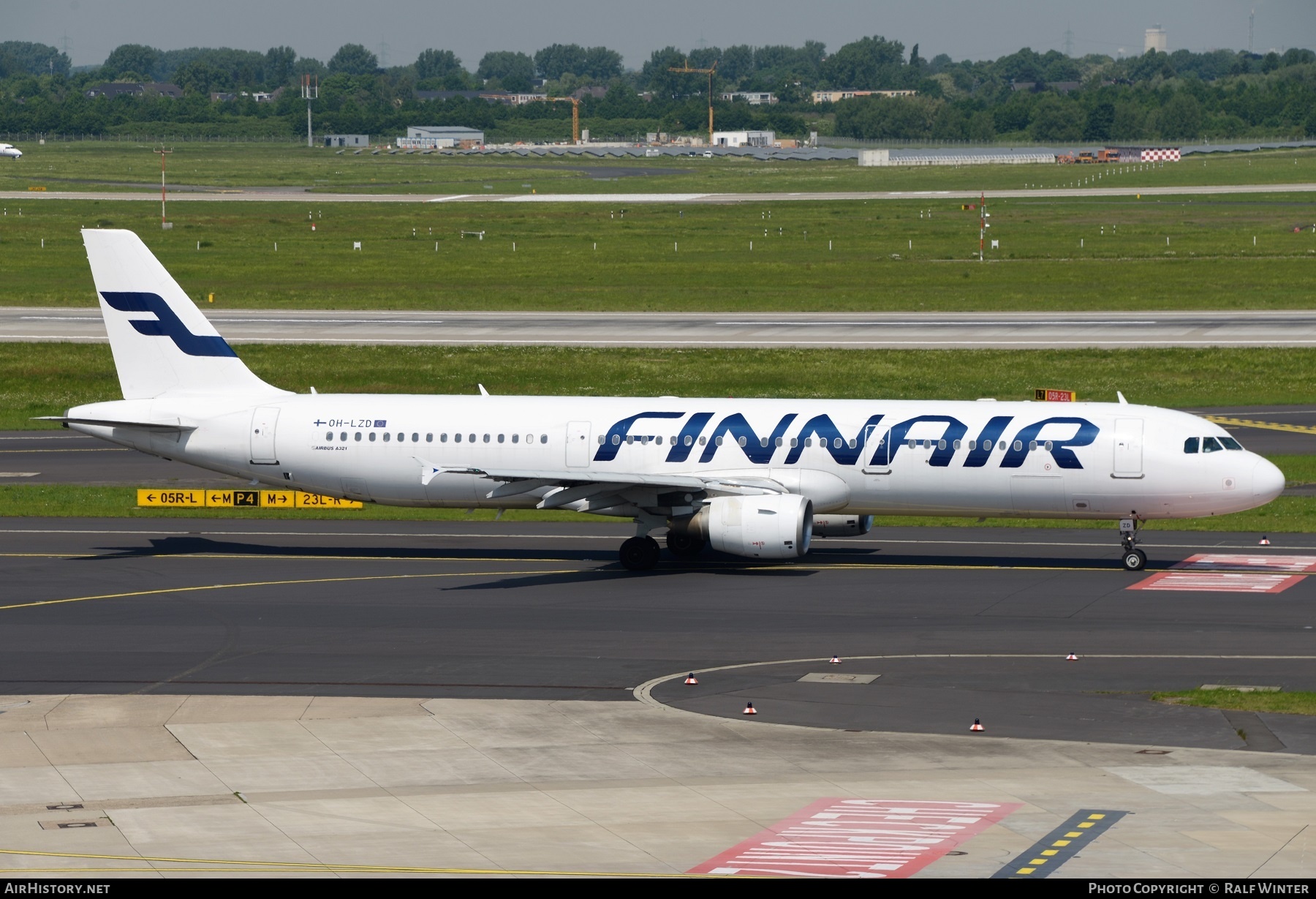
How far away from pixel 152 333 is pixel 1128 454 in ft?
90.9

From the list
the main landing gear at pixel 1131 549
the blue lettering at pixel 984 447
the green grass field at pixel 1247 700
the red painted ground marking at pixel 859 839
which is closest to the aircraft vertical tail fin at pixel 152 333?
the blue lettering at pixel 984 447

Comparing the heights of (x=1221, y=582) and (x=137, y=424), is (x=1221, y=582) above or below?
below

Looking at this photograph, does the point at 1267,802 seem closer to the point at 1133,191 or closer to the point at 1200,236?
the point at 1200,236

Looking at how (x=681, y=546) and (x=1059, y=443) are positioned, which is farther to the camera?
(x=681, y=546)

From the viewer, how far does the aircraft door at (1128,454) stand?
1702 inches

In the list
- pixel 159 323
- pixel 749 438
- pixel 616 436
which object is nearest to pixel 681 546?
pixel 616 436

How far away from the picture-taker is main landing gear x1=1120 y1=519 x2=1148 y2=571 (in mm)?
43625

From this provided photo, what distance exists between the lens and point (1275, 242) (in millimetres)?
134125

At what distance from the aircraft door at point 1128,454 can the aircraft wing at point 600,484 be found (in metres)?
8.72

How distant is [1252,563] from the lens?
4438 centimetres

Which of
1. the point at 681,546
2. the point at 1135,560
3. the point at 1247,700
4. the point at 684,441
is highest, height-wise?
the point at 684,441

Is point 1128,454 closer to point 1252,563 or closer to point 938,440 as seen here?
point 1252,563

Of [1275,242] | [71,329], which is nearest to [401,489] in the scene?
[71,329]

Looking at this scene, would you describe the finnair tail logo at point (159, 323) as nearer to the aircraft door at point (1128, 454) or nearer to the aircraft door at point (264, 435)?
the aircraft door at point (264, 435)
